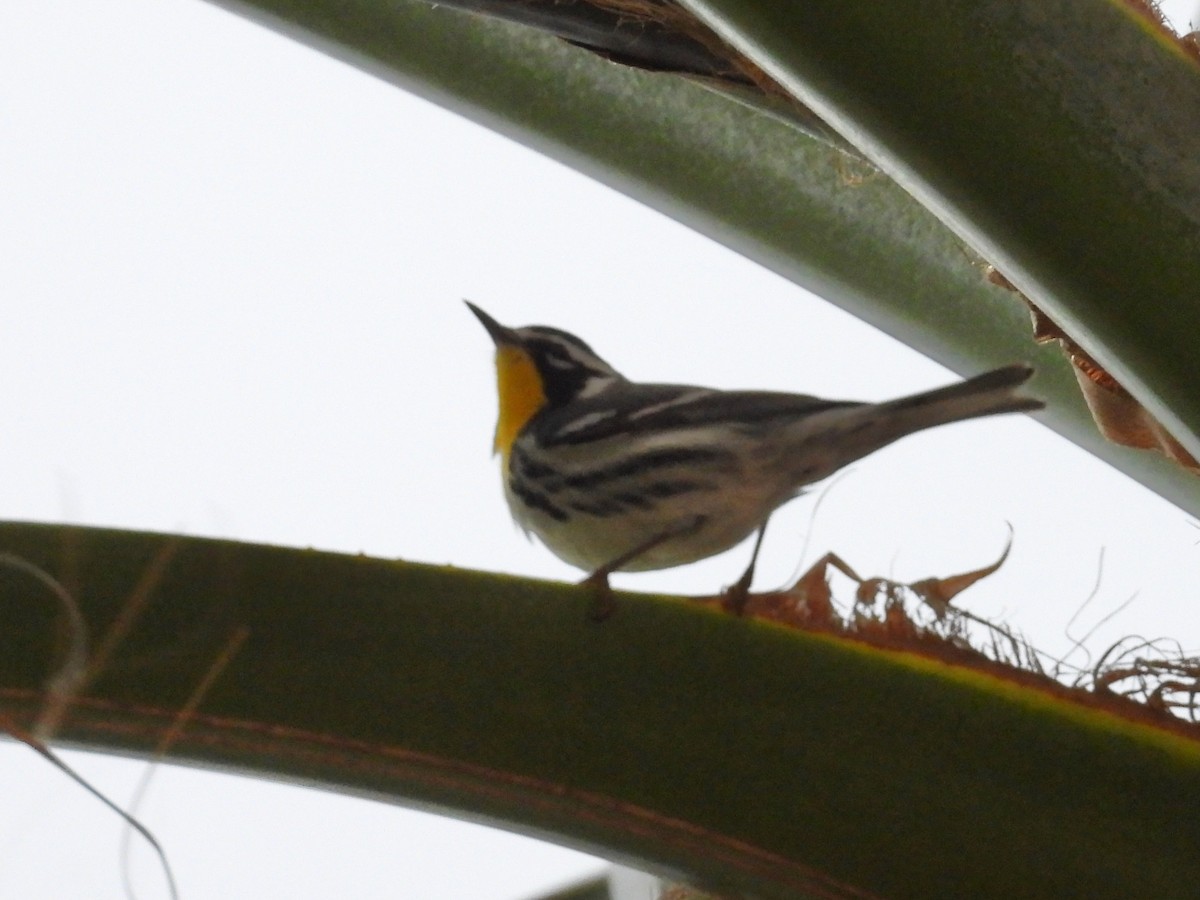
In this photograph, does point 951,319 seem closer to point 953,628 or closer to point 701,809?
point 953,628

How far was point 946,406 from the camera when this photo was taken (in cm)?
150

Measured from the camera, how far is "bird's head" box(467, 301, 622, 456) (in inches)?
97.3

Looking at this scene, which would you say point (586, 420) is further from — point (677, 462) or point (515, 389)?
point (515, 389)

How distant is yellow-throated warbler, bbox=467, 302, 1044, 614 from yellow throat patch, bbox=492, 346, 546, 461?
0.29 m

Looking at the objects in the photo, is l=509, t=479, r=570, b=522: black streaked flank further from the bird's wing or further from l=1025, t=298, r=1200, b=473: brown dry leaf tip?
l=1025, t=298, r=1200, b=473: brown dry leaf tip

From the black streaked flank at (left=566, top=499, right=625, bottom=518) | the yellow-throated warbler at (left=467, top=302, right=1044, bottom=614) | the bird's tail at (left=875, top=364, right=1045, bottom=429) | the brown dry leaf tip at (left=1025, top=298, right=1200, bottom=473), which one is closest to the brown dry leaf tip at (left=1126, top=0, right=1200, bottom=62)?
the brown dry leaf tip at (left=1025, top=298, right=1200, bottom=473)

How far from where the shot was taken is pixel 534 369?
8.23 feet

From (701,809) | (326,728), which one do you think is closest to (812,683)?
(701,809)

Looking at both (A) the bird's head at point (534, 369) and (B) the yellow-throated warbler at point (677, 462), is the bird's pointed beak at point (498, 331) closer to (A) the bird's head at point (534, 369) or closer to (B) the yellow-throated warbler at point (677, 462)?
(A) the bird's head at point (534, 369)

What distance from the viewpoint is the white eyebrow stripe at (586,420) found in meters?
2.03

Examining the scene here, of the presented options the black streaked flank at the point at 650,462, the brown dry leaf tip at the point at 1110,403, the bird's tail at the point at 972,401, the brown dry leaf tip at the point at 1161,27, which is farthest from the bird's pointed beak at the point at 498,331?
the brown dry leaf tip at the point at 1161,27

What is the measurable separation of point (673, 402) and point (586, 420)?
0.19 m

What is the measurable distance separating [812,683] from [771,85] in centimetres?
56

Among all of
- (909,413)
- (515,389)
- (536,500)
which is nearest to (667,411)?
(536,500)
